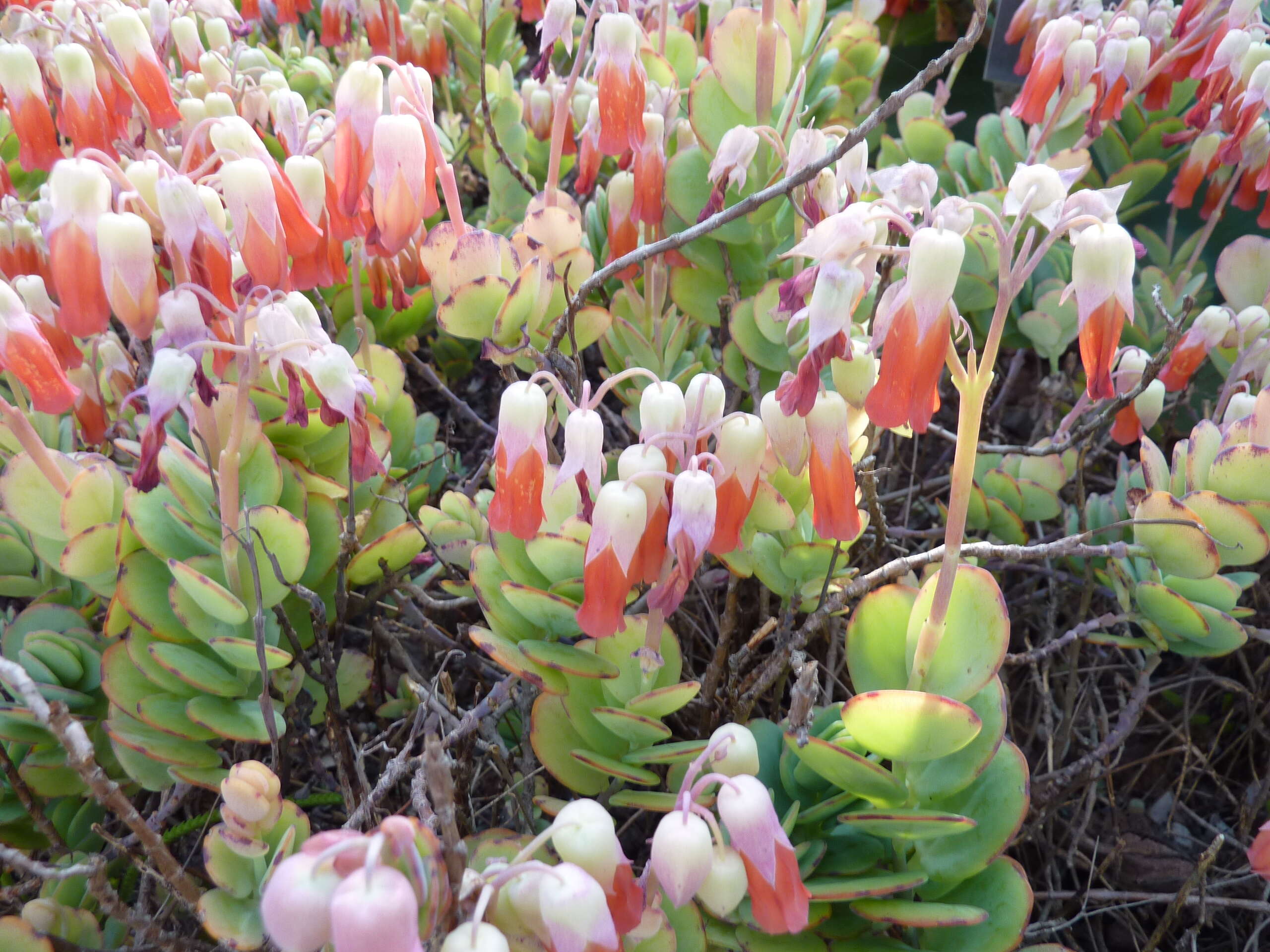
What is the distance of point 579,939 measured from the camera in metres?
0.52

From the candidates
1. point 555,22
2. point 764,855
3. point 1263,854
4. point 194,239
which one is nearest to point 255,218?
point 194,239

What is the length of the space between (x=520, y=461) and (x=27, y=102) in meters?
0.68

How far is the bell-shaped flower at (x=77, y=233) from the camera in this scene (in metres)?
0.72

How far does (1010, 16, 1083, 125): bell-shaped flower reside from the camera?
1307 mm

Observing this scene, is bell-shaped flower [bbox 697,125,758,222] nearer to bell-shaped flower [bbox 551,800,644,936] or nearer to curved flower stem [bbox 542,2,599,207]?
curved flower stem [bbox 542,2,599,207]

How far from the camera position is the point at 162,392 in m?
0.69

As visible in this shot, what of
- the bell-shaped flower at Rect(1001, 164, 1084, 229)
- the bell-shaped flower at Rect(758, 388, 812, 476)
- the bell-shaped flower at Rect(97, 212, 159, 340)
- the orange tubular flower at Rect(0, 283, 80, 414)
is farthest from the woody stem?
the bell-shaped flower at Rect(1001, 164, 1084, 229)

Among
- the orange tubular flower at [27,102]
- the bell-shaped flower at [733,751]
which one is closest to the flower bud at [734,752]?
the bell-shaped flower at [733,751]

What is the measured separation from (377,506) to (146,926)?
491 millimetres

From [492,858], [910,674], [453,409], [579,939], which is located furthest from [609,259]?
[579,939]

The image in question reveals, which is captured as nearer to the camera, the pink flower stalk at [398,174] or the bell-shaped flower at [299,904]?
the bell-shaped flower at [299,904]

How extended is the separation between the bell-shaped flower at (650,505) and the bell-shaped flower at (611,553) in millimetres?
10

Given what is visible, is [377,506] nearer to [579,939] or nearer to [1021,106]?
[579,939]

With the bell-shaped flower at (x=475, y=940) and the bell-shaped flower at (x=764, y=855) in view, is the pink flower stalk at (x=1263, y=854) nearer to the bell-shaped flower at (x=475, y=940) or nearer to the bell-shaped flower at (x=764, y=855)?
the bell-shaped flower at (x=764, y=855)
